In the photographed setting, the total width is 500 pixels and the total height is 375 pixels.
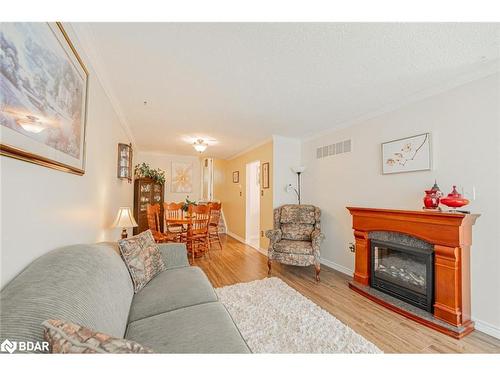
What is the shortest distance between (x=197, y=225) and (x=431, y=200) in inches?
141

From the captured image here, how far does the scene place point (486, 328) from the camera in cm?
180

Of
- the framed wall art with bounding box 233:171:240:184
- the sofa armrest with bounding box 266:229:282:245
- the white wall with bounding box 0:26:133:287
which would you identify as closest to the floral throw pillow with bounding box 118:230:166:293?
the white wall with bounding box 0:26:133:287

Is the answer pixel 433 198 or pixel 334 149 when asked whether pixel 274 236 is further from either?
pixel 433 198

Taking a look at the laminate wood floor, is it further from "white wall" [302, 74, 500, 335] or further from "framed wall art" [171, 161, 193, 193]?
"framed wall art" [171, 161, 193, 193]

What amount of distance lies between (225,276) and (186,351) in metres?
2.13

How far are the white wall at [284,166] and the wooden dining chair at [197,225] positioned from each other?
1.37 metres

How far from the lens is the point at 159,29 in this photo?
1.38 metres

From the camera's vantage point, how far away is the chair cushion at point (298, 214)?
3.53 meters

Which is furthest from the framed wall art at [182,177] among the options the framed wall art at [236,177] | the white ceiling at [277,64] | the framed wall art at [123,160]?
the white ceiling at [277,64]

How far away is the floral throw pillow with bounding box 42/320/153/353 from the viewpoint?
22.2 inches

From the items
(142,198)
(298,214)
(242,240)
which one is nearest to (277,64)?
(298,214)

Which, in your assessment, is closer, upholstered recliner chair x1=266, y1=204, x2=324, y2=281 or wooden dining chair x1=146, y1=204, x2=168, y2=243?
upholstered recliner chair x1=266, y1=204, x2=324, y2=281

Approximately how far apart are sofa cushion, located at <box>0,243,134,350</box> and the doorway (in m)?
3.93

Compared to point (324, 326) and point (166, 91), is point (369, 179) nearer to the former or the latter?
point (324, 326)
